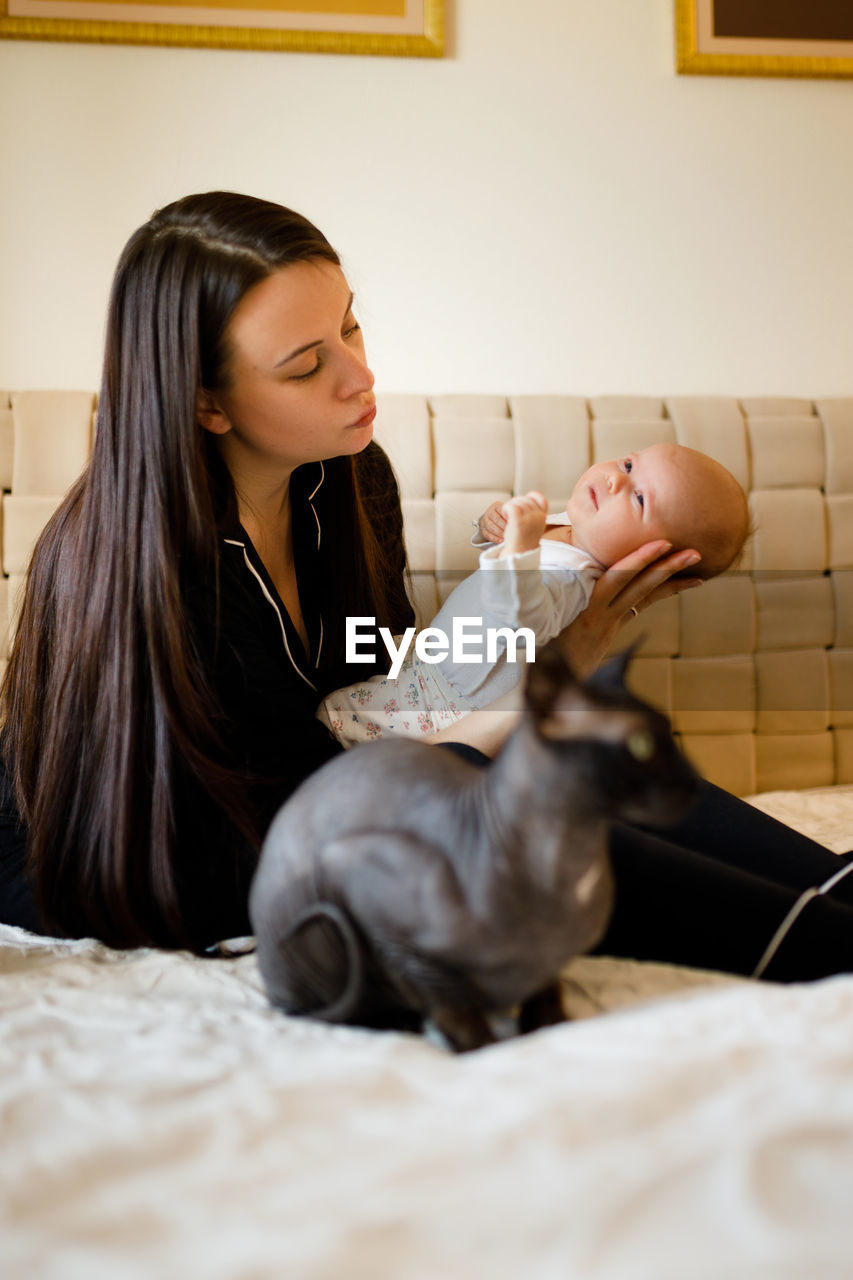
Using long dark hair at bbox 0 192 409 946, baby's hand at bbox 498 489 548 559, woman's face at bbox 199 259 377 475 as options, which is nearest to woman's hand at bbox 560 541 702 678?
baby's hand at bbox 498 489 548 559

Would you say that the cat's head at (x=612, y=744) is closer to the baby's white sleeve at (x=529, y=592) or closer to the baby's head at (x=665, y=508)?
the baby's white sleeve at (x=529, y=592)

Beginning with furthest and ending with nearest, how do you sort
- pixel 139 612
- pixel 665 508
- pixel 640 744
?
pixel 665 508
pixel 139 612
pixel 640 744

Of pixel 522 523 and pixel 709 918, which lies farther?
pixel 522 523

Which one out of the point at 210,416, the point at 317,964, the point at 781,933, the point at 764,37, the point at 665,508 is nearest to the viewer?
the point at 317,964

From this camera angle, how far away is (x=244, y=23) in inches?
66.2

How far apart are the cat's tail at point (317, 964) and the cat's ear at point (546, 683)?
20 cm

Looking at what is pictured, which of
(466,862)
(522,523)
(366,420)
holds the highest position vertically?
(366,420)

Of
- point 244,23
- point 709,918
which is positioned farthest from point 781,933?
point 244,23

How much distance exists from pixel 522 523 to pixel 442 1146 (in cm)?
62

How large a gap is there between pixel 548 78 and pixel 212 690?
1.33m

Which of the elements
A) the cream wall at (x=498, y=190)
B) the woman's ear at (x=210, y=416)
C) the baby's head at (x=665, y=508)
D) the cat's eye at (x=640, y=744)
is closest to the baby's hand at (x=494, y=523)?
the baby's head at (x=665, y=508)

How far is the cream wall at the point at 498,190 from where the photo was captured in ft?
5.57

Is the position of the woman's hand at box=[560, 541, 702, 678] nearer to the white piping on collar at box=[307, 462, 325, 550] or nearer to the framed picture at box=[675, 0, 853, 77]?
the white piping on collar at box=[307, 462, 325, 550]

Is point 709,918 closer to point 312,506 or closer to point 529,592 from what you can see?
point 529,592
